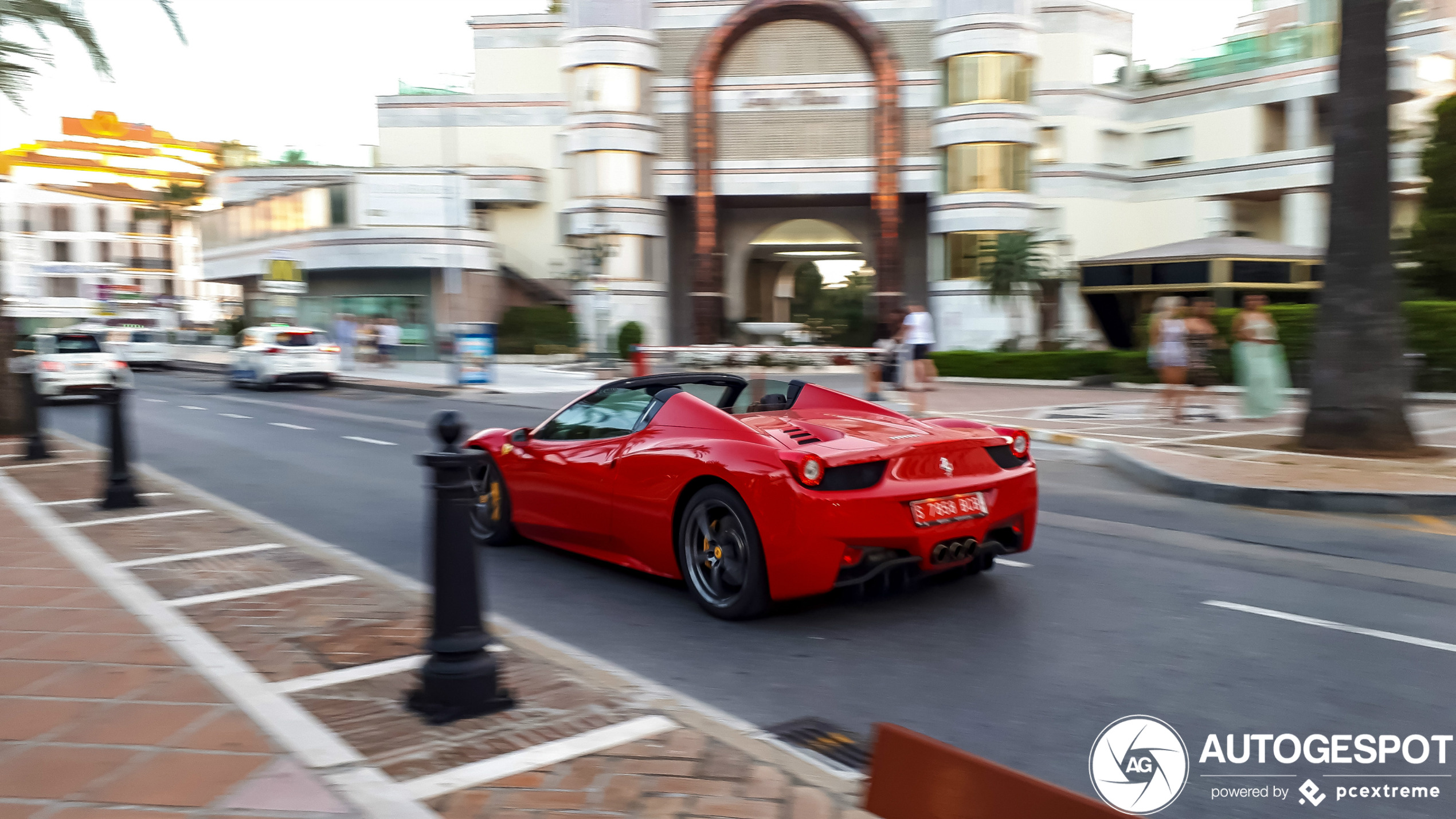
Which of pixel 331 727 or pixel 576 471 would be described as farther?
pixel 576 471

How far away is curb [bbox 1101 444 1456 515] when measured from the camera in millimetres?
8336

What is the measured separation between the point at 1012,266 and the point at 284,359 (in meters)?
22.4

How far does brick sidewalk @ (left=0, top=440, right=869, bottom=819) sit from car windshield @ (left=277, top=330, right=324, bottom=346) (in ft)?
71.7

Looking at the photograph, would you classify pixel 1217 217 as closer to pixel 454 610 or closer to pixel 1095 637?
pixel 1095 637

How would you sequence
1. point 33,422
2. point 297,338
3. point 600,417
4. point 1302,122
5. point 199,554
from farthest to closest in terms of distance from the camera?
point 1302,122 < point 297,338 < point 33,422 < point 199,554 < point 600,417

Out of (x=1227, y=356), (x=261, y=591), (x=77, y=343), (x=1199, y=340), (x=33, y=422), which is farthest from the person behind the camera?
(x=77, y=343)

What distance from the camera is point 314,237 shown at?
42406mm

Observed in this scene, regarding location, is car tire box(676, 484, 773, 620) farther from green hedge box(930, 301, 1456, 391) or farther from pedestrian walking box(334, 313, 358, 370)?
pedestrian walking box(334, 313, 358, 370)

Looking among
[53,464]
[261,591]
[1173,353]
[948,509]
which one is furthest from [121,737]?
[1173,353]

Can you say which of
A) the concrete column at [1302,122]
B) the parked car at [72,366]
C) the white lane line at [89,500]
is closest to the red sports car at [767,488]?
the white lane line at [89,500]

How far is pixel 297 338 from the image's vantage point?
2669 cm

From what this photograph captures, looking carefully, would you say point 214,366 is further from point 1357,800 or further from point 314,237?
point 1357,800

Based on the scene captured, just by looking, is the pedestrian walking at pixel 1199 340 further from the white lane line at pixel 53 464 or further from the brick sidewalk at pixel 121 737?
the brick sidewalk at pixel 121 737

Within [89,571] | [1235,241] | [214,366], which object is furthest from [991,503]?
[214,366]
